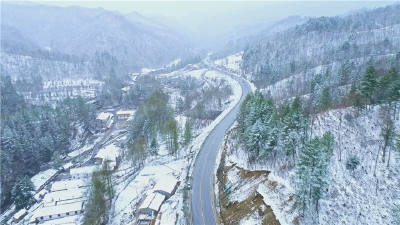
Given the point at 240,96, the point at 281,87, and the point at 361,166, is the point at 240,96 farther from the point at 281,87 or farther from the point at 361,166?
the point at 361,166

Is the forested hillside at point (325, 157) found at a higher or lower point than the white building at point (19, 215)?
higher

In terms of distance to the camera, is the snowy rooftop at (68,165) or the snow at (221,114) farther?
the snowy rooftop at (68,165)

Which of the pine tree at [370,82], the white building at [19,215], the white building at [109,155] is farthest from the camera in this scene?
the white building at [109,155]

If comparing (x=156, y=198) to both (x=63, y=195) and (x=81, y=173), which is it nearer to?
(x=63, y=195)

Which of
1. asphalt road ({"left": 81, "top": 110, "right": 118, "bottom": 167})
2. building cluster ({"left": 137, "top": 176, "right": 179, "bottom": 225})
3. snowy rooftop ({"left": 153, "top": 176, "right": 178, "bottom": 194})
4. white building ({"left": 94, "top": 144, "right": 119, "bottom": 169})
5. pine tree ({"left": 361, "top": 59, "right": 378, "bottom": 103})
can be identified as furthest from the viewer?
asphalt road ({"left": 81, "top": 110, "right": 118, "bottom": 167})

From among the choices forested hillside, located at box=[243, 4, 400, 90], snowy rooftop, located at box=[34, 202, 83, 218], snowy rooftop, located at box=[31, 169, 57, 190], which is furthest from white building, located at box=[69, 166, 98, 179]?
forested hillside, located at box=[243, 4, 400, 90]

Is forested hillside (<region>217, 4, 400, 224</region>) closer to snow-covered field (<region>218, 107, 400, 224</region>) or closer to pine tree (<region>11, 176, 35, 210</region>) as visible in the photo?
snow-covered field (<region>218, 107, 400, 224</region>)

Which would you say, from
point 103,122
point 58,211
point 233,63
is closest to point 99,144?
point 103,122

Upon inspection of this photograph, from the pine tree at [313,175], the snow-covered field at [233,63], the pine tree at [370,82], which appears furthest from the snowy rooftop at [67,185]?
the snow-covered field at [233,63]

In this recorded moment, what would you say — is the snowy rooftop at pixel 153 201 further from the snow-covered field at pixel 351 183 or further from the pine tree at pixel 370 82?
the pine tree at pixel 370 82
